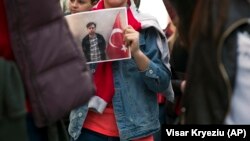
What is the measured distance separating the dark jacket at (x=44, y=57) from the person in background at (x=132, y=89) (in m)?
0.89

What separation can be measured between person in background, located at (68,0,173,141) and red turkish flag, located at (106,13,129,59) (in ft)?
0.10

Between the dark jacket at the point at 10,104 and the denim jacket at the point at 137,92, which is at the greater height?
the dark jacket at the point at 10,104

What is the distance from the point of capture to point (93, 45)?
118 inches

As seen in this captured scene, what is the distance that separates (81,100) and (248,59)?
0.64 meters

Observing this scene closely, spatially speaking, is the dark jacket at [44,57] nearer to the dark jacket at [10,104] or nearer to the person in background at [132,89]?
the dark jacket at [10,104]

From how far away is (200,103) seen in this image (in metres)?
1.85

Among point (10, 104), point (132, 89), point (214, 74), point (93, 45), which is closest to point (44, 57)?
point (10, 104)

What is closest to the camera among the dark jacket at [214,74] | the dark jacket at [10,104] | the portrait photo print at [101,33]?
the dark jacket at [214,74]

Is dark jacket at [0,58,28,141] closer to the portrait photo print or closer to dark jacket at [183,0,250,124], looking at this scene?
dark jacket at [183,0,250,124]

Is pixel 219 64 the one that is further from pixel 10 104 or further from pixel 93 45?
pixel 93 45

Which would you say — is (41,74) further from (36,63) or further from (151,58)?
(151,58)

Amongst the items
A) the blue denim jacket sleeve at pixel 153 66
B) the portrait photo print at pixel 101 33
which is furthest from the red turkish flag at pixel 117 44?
the blue denim jacket sleeve at pixel 153 66

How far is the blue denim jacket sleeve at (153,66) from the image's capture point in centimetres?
306

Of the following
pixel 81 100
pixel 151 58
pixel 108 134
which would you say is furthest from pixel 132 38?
pixel 81 100
